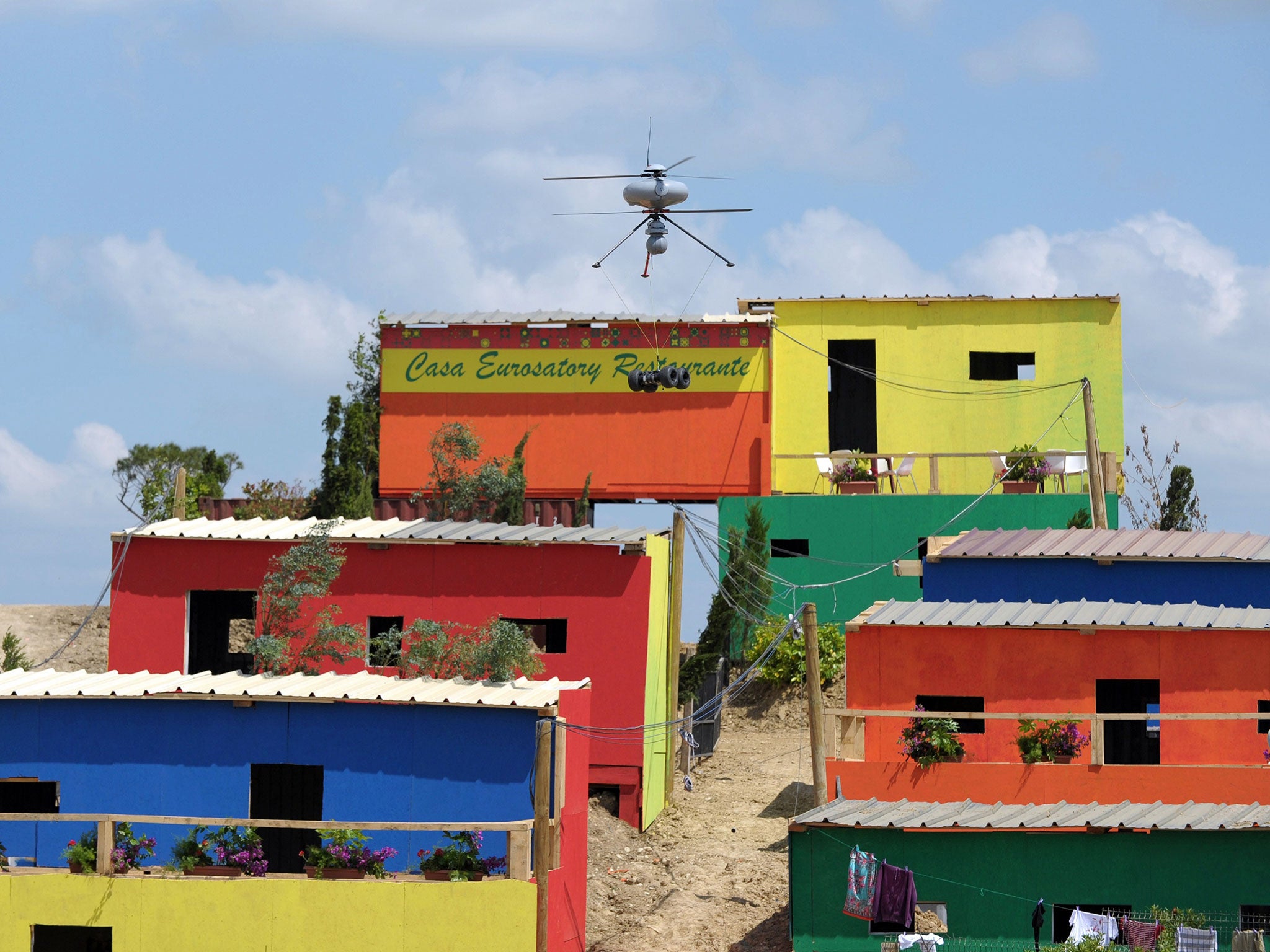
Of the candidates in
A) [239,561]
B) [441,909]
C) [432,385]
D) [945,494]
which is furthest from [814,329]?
[441,909]

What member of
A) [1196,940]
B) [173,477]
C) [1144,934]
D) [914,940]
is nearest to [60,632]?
[173,477]

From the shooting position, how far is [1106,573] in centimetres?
2506

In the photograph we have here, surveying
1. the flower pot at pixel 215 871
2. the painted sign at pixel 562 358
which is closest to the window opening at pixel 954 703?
the flower pot at pixel 215 871

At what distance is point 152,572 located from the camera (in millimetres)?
25406

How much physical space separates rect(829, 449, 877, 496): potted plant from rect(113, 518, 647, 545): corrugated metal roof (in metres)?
8.79

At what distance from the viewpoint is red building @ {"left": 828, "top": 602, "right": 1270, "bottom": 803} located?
20406 mm

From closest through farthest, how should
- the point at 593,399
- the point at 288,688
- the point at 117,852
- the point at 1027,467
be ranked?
the point at 117,852 → the point at 288,688 → the point at 1027,467 → the point at 593,399

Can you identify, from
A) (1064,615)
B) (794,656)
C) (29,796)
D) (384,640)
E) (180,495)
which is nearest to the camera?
(29,796)

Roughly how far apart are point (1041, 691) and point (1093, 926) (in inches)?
148

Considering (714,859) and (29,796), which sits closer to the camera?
(29,796)

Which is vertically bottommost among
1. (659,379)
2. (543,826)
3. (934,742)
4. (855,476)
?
(543,826)

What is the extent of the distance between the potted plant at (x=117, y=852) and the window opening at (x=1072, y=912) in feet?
33.6

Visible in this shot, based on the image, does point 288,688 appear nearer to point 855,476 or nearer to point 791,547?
point 791,547

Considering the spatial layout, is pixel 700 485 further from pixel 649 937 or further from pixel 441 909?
pixel 441 909
